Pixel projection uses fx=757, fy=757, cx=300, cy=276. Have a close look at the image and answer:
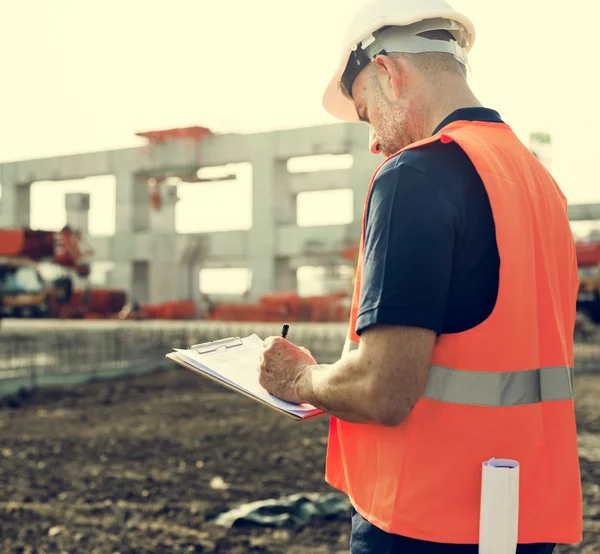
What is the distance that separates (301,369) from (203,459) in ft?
18.0

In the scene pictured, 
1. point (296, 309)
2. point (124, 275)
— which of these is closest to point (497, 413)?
point (296, 309)

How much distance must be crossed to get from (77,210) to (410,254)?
126 feet

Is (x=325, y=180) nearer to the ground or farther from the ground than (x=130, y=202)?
farther from the ground

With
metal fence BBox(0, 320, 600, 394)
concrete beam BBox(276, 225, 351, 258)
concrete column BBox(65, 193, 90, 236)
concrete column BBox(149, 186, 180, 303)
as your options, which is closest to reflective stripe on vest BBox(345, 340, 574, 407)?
metal fence BBox(0, 320, 600, 394)

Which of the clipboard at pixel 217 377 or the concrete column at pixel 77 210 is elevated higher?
the concrete column at pixel 77 210

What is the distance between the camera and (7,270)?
25984 mm

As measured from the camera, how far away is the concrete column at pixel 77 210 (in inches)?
1487

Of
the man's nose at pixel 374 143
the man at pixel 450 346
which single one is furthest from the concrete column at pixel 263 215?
the man at pixel 450 346

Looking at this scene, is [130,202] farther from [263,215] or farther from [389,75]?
[389,75]

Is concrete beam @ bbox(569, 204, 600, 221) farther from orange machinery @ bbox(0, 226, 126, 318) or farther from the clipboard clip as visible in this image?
the clipboard clip

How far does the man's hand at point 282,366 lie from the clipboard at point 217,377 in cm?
3

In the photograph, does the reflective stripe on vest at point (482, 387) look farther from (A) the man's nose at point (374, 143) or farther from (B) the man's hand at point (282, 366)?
(A) the man's nose at point (374, 143)

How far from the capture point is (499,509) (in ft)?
4.86

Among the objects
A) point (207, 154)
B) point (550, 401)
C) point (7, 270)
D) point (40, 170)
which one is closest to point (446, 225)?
point (550, 401)
